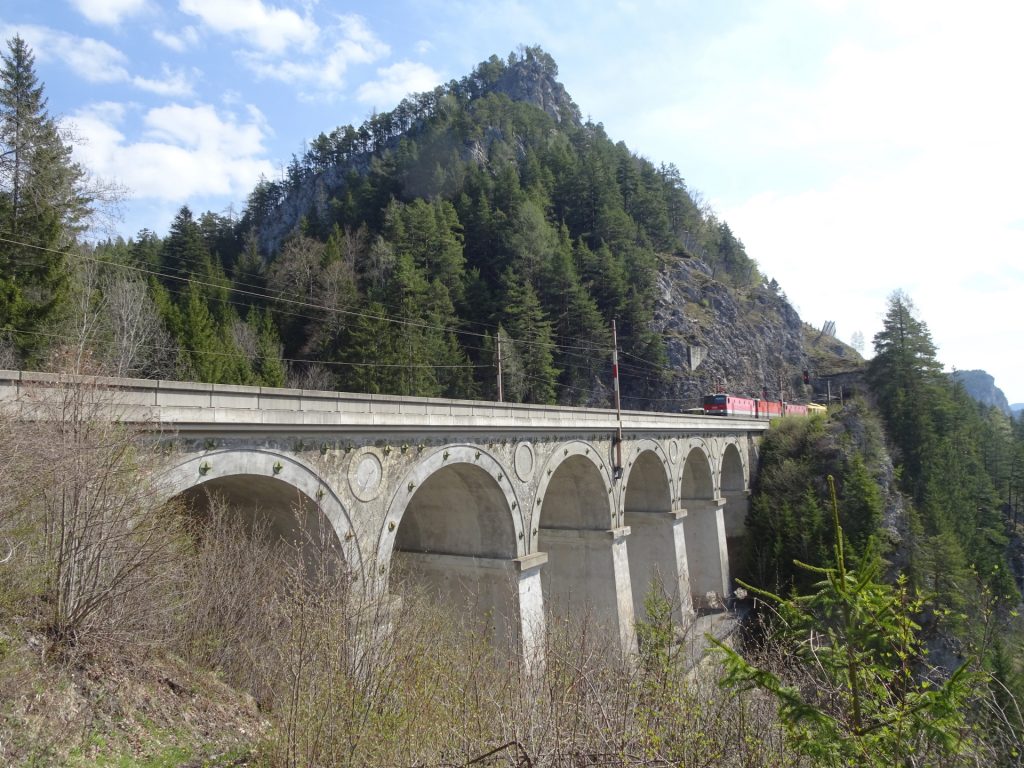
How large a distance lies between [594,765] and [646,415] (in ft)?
64.5

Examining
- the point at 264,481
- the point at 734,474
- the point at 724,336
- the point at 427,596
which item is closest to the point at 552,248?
the point at 724,336

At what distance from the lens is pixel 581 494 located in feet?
67.5

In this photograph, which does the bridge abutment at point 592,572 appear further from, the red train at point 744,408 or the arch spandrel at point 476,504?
the red train at point 744,408

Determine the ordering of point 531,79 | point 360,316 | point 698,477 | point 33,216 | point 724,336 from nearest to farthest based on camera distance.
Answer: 1. point 33,216
2. point 698,477
3. point 360,316
4. point 724,336
5. point 531,79

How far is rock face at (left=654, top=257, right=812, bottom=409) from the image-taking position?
5303cm

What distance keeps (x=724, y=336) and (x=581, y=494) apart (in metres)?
42.7

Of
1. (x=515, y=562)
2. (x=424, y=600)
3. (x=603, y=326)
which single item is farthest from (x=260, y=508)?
(x=603, y=326)

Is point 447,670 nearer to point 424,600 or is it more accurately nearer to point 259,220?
point 424,600

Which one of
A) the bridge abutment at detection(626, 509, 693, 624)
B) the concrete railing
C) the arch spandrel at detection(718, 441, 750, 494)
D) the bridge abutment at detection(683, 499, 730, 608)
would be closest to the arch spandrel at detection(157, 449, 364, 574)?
the concrete railing

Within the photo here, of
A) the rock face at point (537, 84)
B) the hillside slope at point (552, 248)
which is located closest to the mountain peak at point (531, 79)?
the rock face at point (537, 84)

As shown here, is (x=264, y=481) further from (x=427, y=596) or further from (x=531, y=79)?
(x=531, y=79)

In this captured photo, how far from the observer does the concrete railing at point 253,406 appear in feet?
21.8

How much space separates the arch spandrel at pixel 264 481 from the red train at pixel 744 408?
2677 cm

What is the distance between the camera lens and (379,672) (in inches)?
232
